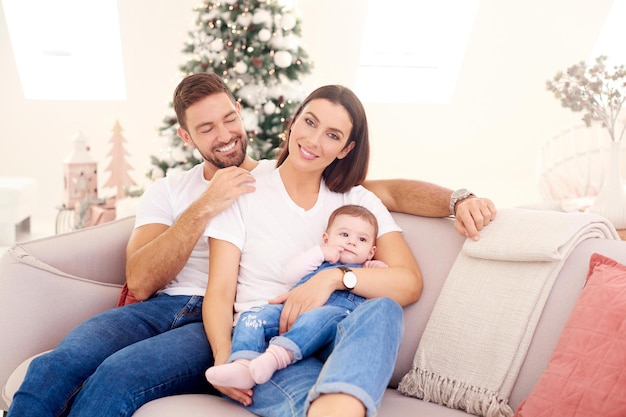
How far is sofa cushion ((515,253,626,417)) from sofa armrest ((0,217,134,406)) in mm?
1393

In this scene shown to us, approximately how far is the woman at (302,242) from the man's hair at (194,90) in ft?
1.13

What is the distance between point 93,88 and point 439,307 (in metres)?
5.40

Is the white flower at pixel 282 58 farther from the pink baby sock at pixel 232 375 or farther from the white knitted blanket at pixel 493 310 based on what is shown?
the pink baby sock at pixel 232 375

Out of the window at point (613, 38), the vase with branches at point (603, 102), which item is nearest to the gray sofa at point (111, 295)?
the vase with branches at point (603, 102)

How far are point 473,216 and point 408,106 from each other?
5072mm

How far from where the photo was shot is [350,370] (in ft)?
5.32

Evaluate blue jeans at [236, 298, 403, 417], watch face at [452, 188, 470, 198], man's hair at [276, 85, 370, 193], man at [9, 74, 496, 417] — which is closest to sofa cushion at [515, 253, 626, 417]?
blue jeans at [236, 298, 403, 417]

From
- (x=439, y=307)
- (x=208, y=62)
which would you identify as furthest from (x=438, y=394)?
(x=208, y=62)

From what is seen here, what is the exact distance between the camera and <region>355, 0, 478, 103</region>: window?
6.92 meters

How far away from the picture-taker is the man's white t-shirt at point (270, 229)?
7.20ft

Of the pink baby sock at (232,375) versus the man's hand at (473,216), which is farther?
the man's hand at (473,216)

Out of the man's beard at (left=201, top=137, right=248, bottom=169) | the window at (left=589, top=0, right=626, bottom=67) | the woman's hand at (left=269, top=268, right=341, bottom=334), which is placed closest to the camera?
the woman's hand at (left=269, top=268, right=341, bottom=334)

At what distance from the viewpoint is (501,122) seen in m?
7.29

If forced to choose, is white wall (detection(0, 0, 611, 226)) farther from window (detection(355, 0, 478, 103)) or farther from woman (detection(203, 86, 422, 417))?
woman (detection(203, 86, 422, 417))
